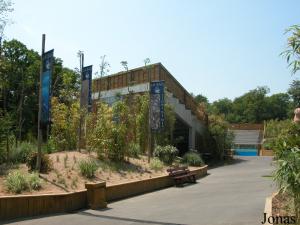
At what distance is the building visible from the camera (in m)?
26.8

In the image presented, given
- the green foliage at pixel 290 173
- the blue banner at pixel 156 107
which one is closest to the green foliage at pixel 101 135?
the blue banner at pixel 156 107

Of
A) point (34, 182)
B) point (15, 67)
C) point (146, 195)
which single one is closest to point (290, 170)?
point (34, 182)

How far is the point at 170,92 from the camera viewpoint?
88.4 feet

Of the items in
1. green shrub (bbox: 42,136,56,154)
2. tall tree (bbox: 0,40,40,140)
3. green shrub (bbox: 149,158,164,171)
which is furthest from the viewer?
tall tree (bbox: 0,40,40,140)

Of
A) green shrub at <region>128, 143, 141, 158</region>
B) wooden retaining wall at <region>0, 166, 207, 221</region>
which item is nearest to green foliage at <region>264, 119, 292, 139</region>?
wooden retaining wall at <region>0, 166, 207, 221</region>

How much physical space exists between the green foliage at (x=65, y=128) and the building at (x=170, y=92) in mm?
6082

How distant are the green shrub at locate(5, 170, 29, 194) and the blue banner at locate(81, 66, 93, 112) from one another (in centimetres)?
693

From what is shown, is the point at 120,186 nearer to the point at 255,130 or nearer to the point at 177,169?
the point at 177,169

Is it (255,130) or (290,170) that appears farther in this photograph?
(255,130)

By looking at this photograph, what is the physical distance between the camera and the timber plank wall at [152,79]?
1040 inches

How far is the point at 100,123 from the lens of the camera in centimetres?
1838

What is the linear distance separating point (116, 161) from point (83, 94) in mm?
3076

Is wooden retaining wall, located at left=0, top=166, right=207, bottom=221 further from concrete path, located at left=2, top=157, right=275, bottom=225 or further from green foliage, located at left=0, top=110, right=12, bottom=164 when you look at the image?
green foliage, located at left=0, top=110, right=12, bottom=164

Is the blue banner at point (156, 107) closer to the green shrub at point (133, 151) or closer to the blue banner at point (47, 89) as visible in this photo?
the green shrub at point (133, 151)
